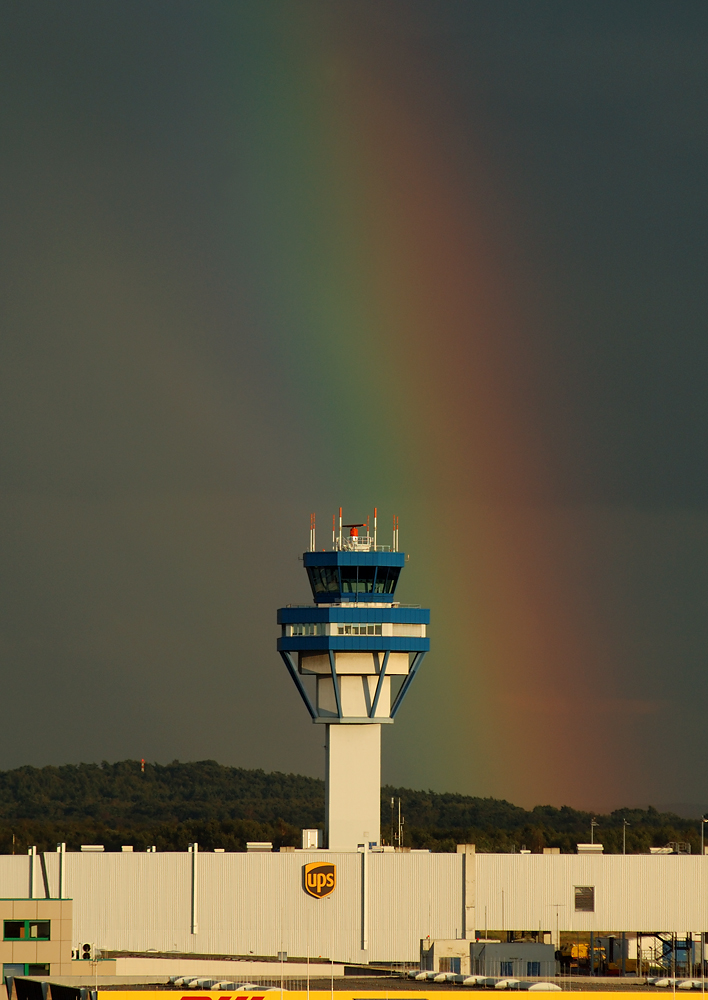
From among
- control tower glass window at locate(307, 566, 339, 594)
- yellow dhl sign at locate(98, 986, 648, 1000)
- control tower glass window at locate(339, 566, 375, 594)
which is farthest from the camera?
control tower glass window at locate(307, 566, 339, 594)

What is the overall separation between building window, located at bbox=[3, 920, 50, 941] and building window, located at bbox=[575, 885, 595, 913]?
4478cm

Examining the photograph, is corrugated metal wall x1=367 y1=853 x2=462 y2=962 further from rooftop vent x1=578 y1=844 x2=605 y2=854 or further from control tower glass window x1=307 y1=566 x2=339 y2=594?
control tower glass window x1=307 y1=566 x2=339 y2=594

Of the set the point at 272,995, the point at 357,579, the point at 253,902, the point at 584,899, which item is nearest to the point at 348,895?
the point at 253,902

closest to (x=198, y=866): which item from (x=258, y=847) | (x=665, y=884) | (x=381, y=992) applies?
(x=258, y=847)

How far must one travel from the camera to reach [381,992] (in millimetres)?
81250

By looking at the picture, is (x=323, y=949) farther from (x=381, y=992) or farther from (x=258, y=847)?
(x=381, y=992)

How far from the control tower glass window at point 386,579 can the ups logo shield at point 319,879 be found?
21.0 meters

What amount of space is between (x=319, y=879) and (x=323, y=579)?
22460mm

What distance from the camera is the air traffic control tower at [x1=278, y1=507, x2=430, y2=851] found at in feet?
431

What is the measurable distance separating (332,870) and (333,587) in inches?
830

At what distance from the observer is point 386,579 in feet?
443

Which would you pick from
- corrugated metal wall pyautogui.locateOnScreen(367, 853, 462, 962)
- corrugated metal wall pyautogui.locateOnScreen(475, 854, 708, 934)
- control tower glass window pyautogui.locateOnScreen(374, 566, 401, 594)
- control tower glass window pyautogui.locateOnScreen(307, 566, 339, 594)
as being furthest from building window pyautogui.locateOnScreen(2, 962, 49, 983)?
control tower glass window pyautogui.locateOnScreen(374, 566, 401, 594)

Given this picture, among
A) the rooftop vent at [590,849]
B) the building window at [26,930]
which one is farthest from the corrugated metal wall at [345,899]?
the building window at [26,930]

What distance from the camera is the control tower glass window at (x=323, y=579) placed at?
135 m
